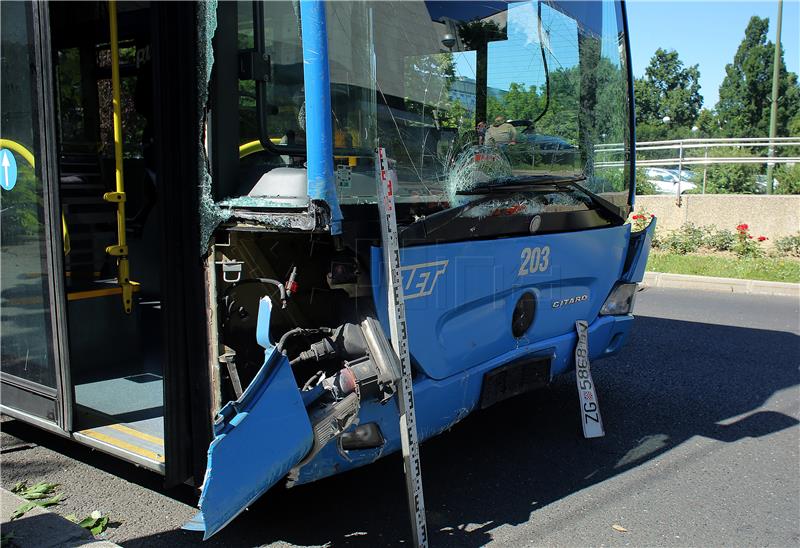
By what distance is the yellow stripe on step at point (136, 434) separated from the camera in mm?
3188

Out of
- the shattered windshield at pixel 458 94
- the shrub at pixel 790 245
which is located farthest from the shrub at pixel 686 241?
the shattered windshield at pixel 458 94

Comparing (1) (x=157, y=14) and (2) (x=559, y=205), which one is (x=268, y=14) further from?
(2) (x=559, y=205)

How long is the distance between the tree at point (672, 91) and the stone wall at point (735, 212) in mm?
42316

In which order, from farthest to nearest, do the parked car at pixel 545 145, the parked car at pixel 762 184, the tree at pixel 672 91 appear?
1. the tree at pixel 672 91
2. the parked car at pixel 762 184
3. the parked car at pixel 545 145

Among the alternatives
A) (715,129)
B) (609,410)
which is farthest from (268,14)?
(715,129)

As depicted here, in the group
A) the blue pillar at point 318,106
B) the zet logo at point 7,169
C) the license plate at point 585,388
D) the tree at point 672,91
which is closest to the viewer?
the blue pillar at point 318,106

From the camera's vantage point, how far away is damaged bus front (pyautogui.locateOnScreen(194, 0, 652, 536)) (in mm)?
2494

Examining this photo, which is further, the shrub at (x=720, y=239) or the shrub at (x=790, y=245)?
the shrub at (x=720, y=239)

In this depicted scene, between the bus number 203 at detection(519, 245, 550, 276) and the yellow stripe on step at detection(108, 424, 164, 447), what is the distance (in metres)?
1.97

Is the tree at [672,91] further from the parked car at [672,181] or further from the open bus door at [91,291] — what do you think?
the open bus door at [91,291]

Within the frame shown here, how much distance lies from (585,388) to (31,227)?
10.4ft

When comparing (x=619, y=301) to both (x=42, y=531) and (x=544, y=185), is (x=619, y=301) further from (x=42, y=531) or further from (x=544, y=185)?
(x=42, y=531)

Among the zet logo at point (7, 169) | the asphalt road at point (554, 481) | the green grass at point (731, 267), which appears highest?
the zet logo at point (7, 169)

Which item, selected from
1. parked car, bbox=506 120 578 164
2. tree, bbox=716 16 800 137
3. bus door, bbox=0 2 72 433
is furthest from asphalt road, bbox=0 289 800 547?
tree, bbox=716 16 800 137
